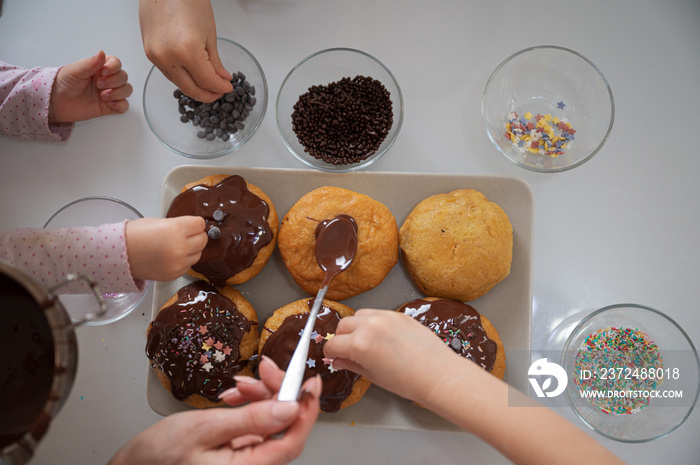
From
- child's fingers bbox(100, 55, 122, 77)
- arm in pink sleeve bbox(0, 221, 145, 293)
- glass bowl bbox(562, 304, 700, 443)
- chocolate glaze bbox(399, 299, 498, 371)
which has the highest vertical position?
child's fingers bbox(100, 55, 122, 77)

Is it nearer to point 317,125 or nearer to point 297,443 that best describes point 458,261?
point 317,125

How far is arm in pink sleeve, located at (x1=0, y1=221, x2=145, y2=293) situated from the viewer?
1460 mm

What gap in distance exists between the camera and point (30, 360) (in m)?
1.06

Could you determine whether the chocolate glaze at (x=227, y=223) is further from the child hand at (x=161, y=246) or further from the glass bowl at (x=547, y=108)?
the glass bowl at (x=547, y=108)

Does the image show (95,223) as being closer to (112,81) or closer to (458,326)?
(112,81)

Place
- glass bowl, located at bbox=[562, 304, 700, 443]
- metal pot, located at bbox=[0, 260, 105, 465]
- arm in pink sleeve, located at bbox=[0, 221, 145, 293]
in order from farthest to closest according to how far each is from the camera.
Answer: glass bowl, located at bbox=[562, 304, 700, 443]
arm in pink sleeve, located at bbox=[0, 221, 145, 293]
metal pot, located at bbox=[0, 260, 105, 465]

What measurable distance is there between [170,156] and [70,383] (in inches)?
45.4

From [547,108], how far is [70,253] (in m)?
1.89

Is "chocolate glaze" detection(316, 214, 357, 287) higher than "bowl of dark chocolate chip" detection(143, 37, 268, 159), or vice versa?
"bowl of dark chocolate chip" detection(143, 37, 268, 159)

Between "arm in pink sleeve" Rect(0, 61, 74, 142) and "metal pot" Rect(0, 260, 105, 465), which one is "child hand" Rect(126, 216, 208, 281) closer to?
"metal pot" Rect(0, 260, 105, 465)

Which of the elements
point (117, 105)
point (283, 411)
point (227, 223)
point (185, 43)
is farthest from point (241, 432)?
point (117, 105)

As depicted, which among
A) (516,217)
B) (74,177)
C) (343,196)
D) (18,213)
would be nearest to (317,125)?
(343,196)

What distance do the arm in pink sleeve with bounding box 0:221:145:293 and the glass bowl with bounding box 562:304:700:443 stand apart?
1671 mm

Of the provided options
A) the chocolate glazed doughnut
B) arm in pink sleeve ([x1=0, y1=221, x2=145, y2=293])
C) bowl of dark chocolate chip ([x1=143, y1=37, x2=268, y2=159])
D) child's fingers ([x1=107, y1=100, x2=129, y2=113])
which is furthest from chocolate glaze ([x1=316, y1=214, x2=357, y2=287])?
child's fingers ([x1=107, y1=100, x2=129, y2=113])
